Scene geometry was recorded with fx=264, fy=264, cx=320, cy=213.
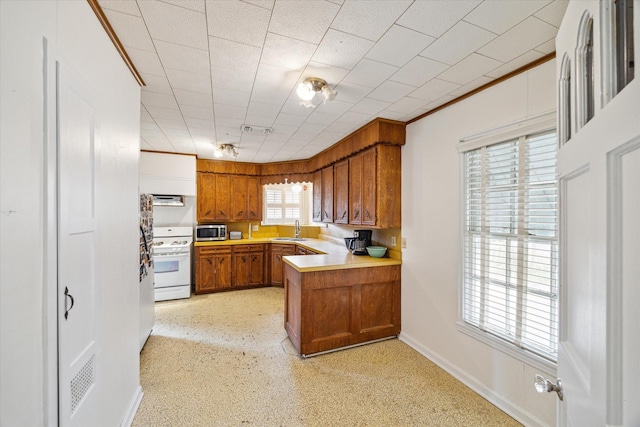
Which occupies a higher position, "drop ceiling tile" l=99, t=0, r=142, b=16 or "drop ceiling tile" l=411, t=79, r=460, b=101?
"drop ceiling tile" l=411, t=79, r=460, b=101

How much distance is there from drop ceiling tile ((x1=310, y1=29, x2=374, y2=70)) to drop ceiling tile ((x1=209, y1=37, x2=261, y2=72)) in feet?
1.39

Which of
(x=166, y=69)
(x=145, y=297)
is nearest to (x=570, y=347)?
(x=166, y=69)

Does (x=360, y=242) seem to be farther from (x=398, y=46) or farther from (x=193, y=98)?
(x=193, y=98)

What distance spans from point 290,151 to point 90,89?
3.39 metres

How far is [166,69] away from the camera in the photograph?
1.97 meters

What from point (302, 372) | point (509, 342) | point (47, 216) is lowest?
point (302, 372)

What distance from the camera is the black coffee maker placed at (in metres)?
3.59

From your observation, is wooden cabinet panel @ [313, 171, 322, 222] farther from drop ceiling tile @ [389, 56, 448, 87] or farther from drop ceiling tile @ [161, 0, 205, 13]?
drop ceiling tile @ [161, 0, 205, 13]

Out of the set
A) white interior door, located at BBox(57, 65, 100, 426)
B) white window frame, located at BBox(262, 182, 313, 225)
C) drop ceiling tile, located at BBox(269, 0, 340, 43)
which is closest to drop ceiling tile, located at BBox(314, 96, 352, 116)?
drop ceiling tile, located at BBox(269, 0, 340, 43)

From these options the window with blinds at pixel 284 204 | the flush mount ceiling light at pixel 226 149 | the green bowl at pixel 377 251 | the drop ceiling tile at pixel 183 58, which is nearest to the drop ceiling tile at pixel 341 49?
the drop ceiling tile at pixel 183 58

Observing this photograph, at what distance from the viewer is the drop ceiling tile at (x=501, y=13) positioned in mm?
1348

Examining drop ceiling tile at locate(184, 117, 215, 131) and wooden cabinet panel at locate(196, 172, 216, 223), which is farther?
wooden cabinet panel at locate(196, 172, 216, 223)

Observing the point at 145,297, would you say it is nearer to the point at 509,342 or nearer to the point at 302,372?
the point at 302,372

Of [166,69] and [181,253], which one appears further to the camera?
[181,253]
